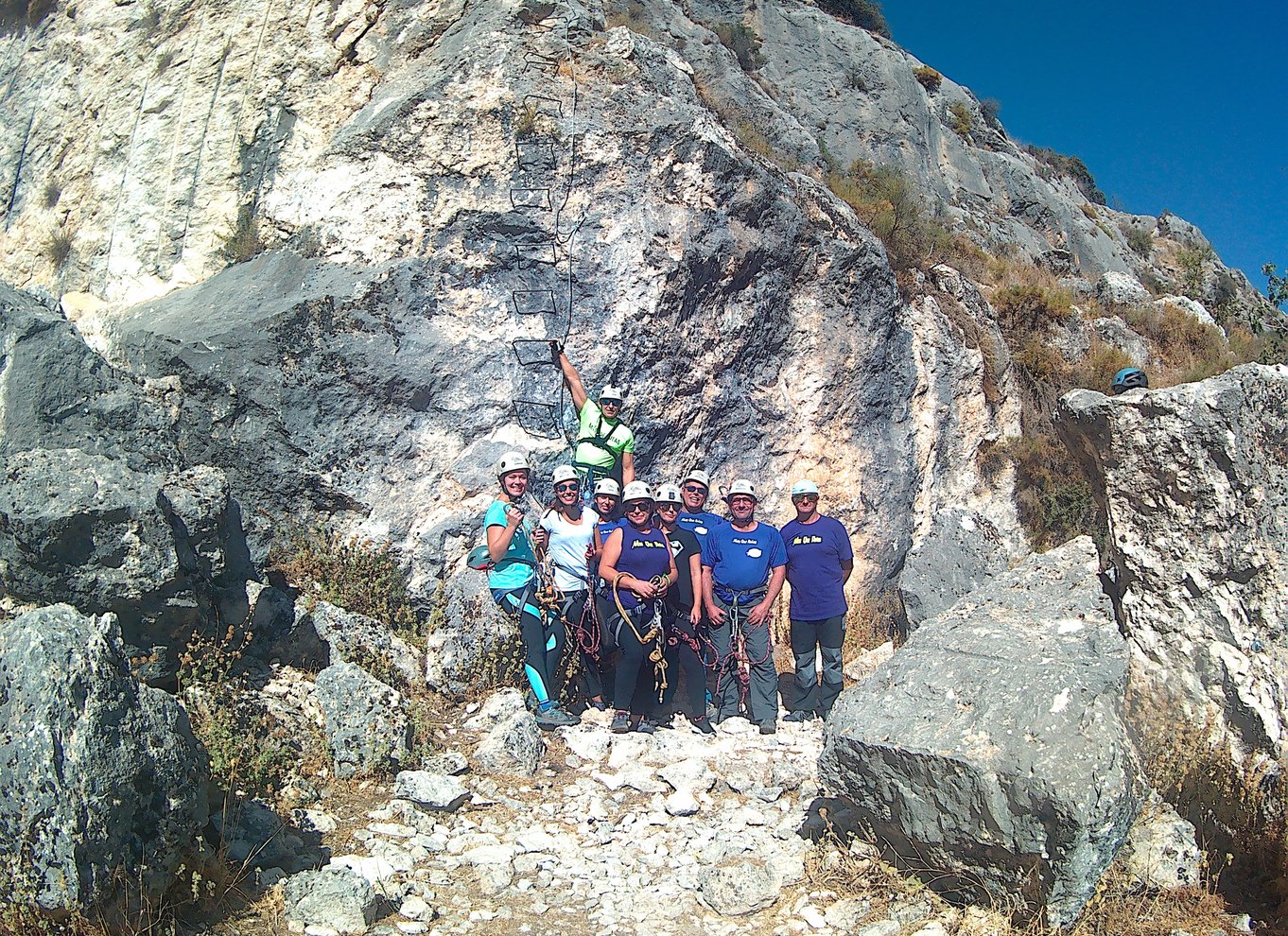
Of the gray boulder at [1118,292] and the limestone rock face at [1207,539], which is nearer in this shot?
the limestone rock face at [1207,539]

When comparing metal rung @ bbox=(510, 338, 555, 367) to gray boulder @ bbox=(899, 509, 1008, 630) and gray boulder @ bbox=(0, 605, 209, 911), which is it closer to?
gray boulder @ bbox=(899, 509, 1008, 630)

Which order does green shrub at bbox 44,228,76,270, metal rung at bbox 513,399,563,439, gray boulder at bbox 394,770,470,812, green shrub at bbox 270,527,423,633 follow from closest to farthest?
gray boulder at bbox 394,770,470,812 → green shrub at bbox 270,527,423,633 → metal rung at bbox 513,399,563,439 → green shrub at bbox 44,228,76,270

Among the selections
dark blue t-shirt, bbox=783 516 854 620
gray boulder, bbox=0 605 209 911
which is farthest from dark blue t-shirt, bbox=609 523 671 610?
gray boulder, bbox=0 605 209 911

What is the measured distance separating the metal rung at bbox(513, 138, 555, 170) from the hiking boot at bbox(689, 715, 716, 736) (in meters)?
5.23

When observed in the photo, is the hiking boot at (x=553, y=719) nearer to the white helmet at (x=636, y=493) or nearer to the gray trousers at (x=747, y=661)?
the gray trousers at (x=747, y=661)

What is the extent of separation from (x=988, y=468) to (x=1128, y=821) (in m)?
7.26

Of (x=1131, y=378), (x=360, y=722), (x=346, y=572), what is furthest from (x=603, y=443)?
(x=1131, y=378)

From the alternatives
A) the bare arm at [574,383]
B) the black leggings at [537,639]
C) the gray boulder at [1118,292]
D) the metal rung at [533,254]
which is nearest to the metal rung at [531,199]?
the metal rung at [533,254]

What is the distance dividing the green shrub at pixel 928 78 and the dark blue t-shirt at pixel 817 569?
59.9 feet

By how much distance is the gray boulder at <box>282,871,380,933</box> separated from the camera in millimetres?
3809

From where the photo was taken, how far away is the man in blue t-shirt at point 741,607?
6.63m

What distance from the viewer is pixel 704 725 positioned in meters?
6.40

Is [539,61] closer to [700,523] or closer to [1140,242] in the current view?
[700,523]

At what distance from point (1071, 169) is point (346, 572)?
2911 cm
